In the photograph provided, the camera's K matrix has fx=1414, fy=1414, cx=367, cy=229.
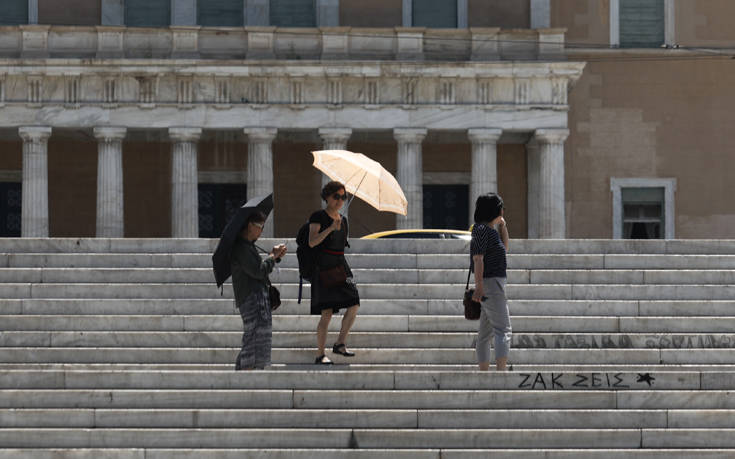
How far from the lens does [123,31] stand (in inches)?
1500

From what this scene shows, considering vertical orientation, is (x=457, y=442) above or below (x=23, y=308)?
below

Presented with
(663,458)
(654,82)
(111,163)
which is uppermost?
(654,82)

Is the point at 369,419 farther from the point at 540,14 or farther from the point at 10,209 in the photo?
the point at 10,209

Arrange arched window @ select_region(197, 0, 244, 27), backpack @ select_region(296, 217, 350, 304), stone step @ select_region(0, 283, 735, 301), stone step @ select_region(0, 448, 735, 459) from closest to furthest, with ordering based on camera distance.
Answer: stone step @ select_region(0, 448, 735, 459) < backpack @ select_region(296, 217, 350, 304) < stone step @ select_region(0, 283, 735, 301) < arched window @ select_region(197, 0, 244, 27)

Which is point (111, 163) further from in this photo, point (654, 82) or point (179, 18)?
point (654, 82)

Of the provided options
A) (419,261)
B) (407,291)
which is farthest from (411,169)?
(407,291)

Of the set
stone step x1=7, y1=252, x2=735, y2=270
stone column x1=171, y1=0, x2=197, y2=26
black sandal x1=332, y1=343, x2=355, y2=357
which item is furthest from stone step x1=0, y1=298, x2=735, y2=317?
stone column x1=171, y1=0, x2=197, y2=26

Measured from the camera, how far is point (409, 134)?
3784 centimetres

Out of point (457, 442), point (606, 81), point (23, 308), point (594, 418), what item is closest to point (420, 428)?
Result: point (457, 442)

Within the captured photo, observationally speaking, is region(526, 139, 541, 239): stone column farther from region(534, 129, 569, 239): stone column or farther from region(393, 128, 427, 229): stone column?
region(393, 128, 427, 229): stone column

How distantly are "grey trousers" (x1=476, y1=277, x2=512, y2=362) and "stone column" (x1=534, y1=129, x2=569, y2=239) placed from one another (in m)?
23.3

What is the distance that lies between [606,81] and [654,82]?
142cm

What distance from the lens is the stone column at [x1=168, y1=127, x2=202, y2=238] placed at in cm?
3753

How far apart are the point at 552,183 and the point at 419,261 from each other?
747 inches
